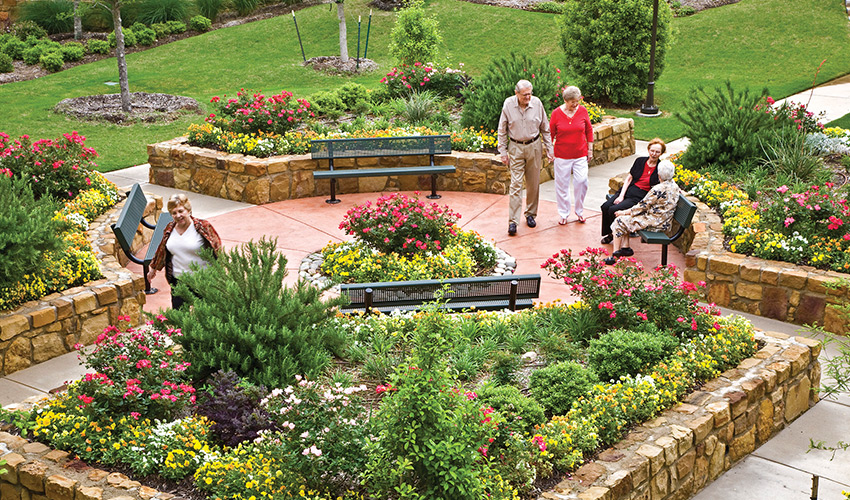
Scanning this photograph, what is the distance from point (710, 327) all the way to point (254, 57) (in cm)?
1896

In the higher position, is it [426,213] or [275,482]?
[426,213]

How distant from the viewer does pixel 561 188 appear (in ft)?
36.0

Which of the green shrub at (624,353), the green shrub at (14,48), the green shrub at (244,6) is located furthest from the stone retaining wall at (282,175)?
the green shrub at (244,6)

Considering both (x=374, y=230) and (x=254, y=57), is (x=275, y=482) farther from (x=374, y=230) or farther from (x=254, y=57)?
(x=254, y=57)

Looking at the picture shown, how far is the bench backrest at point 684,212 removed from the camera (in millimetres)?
9164

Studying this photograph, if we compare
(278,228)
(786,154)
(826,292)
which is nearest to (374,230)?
(278,228)

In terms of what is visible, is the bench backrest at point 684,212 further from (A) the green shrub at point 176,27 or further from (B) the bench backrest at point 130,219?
(A) the green shrub at point 176,27

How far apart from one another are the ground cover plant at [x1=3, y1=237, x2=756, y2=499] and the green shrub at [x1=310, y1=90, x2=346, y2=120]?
8384 millimetres

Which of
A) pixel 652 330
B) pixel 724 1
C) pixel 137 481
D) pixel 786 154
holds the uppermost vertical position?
pixel 724 1

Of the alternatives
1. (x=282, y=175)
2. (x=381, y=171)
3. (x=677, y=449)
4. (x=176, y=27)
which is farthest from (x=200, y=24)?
(x=677, y=449)

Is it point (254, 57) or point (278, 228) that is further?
point (254, 57)

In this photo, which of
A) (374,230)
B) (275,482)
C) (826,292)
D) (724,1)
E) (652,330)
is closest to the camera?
(275,482)

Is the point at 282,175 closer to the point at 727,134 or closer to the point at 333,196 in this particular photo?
the point at 333,196

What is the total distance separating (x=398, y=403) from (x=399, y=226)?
4.51 meters
